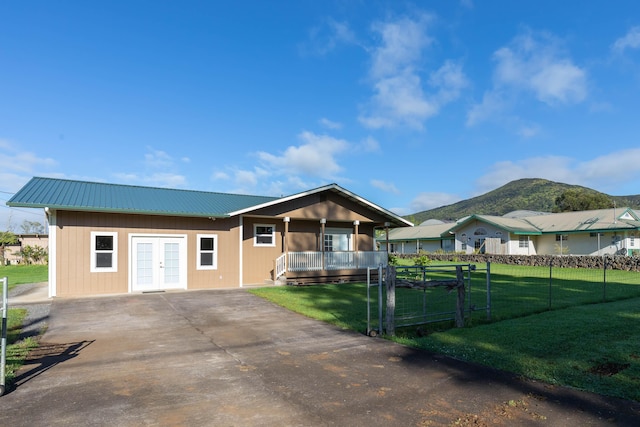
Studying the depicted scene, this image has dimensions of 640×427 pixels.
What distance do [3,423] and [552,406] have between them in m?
6.05

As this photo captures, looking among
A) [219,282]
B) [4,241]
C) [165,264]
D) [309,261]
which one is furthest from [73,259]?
[4,241]

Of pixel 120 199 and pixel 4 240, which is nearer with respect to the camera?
pixel 120 199

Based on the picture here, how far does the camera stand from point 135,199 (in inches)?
648

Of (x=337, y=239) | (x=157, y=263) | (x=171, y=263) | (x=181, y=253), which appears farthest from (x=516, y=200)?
(x=157, y=263)

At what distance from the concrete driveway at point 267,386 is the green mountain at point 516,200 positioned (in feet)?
280

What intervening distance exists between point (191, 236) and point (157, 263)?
168 centimetres

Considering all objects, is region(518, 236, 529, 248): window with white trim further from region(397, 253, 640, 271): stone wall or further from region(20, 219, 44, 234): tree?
region(20, 219, 44, 234): tree

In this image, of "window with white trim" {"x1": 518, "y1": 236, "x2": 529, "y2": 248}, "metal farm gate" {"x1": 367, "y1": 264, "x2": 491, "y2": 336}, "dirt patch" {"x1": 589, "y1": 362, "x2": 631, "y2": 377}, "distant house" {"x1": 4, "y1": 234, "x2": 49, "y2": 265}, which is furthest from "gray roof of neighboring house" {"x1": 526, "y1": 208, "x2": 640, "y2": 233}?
"distant house" {"x1": 4, "y1": 234, "x2": 49, "y2": 265}

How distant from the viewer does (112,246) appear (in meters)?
15.0

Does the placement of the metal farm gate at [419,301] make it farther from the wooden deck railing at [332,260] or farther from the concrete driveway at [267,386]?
the wooden deck railing at [332,260]

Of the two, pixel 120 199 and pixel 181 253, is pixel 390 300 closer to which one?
pixel 181 253

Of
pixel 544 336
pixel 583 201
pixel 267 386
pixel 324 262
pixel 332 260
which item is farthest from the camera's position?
pixel 583 201

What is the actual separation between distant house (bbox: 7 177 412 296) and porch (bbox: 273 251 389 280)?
5cm

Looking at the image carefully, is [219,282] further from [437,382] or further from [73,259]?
[437,382]
